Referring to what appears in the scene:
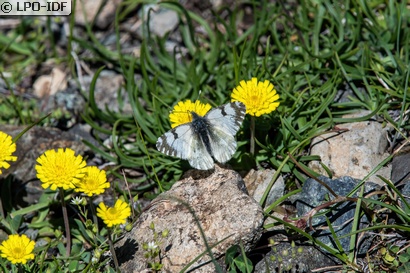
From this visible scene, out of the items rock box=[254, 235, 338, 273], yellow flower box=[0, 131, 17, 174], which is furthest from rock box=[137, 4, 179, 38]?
rock box=[254, 235, 338, 273]

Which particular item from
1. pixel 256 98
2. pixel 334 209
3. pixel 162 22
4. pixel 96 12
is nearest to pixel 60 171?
pixel 256 98

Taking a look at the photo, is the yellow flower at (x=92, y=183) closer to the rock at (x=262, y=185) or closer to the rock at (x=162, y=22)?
the rock at (x=262, y=185)

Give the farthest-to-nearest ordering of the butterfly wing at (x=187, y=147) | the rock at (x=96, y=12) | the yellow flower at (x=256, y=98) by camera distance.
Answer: the rock at (x=96, y=12), the yellow flower at (x=256, y=98), the butterfly wing at (x=187, y=147)

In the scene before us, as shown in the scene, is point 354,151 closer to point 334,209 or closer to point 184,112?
point 334,209

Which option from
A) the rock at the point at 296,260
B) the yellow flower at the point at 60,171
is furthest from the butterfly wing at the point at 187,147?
the rock at the point at 296,260

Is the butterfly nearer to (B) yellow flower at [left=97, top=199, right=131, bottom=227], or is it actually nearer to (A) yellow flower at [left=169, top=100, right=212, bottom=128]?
(A) yellow flower at [left=169, top=100, right=212, bottom=128]

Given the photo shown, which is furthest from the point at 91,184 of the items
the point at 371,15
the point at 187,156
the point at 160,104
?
the point at 371,15
